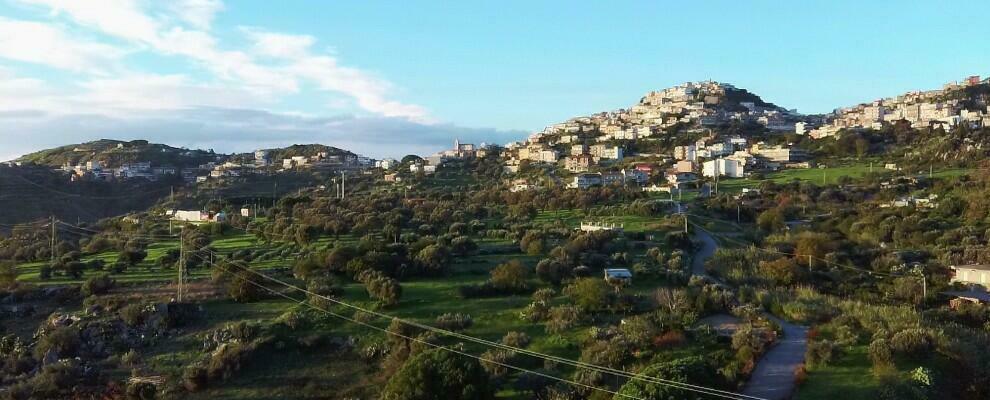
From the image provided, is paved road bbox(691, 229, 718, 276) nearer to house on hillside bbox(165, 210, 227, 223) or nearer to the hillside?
house on hillside bbox(165, 210, 227, 223)

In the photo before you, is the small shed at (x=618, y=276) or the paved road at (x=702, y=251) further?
the paved road at (x=702, y=251)

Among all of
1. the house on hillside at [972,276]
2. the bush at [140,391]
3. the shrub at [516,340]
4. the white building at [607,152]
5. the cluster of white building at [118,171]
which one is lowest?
the bush at [140,391]

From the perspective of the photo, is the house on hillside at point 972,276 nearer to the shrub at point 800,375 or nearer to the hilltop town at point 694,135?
the shrub at point 800,375

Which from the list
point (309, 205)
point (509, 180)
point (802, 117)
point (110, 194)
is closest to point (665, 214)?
point (309, 205)

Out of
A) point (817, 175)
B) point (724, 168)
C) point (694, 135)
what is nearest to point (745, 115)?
point (694, 135)

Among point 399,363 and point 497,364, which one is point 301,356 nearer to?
point 399,363

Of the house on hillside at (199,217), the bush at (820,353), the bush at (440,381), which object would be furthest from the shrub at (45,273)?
the bush at (820,353)

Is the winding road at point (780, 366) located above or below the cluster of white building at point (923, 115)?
below

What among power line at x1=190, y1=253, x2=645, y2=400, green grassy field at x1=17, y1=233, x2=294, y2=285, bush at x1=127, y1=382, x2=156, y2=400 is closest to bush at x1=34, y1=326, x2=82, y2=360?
bush at x1=127, y1=382, x2=156, y2=400
